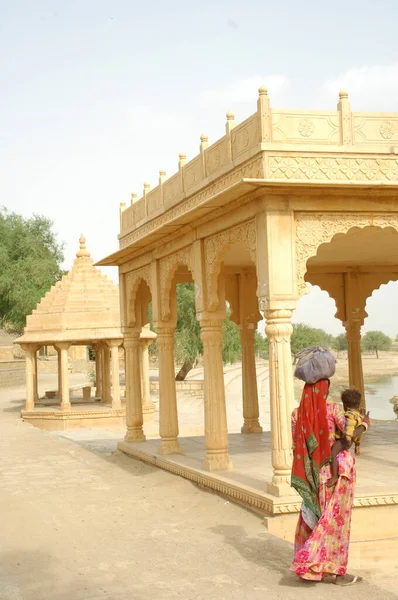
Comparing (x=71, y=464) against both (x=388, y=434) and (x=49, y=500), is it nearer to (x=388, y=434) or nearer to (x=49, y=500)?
(x=49, y=500)

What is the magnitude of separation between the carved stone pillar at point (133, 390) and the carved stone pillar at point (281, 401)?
20.1 feet

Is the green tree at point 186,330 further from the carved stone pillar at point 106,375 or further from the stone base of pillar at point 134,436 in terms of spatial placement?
the stone base of pillar at point 134,436

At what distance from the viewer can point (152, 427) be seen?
20.8 m

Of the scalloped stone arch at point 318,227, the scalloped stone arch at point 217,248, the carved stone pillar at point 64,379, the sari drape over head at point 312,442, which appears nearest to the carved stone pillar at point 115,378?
the carved stone pillar at point 64,379

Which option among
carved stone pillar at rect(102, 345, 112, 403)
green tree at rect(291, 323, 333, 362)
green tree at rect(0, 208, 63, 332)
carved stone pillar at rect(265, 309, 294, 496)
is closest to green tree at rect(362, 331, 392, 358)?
green tree at rect(291, 323, 333, 362)

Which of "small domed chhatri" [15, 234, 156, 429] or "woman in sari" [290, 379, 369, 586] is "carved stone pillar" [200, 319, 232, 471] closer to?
"woman in sari" [290, 379, 369, 586]

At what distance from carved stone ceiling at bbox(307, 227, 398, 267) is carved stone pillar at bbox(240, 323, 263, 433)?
1.87 m

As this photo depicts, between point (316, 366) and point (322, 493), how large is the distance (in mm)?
930

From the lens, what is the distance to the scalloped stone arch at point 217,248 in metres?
9.12

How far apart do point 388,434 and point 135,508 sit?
17.8 feet

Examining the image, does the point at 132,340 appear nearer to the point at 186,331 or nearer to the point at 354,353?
the point at 354,353

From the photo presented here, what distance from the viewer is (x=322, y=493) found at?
19.8 ft

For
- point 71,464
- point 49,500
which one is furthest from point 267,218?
point 71,464

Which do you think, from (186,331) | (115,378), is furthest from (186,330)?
(115,378)
